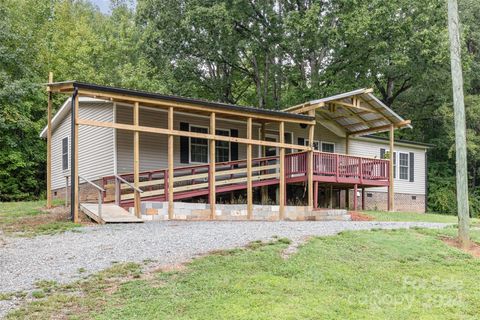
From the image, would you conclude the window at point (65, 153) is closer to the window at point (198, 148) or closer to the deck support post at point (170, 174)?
the window at point (198, 148)

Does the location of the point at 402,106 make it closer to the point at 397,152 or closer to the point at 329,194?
the point at 397,152

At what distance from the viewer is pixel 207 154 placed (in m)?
18.0

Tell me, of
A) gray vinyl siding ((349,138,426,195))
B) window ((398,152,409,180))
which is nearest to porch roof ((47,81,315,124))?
gray vinyl siding ((349,138,426,195))

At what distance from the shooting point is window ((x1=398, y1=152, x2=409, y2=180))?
24.3 m

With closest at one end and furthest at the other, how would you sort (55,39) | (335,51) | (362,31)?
(362,31) → (335,51) → (55,39)

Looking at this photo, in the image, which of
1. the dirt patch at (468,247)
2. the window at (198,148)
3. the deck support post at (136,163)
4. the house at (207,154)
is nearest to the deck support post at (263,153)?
the house at (207,154)

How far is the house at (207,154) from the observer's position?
1346 cm

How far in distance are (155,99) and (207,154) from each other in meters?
5.09

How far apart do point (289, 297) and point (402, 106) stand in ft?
93.3

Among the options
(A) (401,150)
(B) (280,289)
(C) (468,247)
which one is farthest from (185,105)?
(A) (401,150)

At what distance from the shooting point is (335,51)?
25.4 m

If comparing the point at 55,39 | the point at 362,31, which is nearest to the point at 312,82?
the point at 362,31

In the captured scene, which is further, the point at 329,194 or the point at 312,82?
the point at 312,82

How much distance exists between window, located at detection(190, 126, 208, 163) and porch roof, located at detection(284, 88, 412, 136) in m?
3.62
